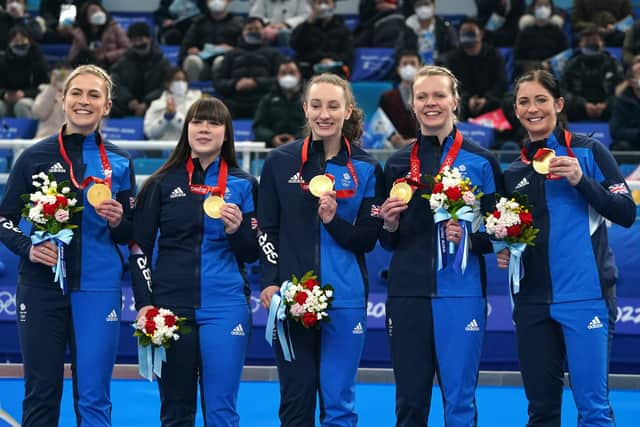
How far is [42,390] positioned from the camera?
5.07m

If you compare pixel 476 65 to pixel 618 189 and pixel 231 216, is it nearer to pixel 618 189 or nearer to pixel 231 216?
pixel 618 189

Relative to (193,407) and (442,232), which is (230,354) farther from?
(442,232)

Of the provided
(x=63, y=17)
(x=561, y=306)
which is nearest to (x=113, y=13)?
(x=63, y=17)

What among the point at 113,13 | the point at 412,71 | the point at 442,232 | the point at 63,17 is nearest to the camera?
the point at 442,232

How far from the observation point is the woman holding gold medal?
4.94 metres

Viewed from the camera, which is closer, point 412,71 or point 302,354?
point 302,354

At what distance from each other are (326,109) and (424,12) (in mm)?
7632

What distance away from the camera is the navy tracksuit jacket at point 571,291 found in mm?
4992

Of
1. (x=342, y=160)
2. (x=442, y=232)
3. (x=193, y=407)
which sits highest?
(x=342, y=160)

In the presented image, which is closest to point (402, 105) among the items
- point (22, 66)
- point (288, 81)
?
point (288, 81)

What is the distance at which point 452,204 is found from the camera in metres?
4.87

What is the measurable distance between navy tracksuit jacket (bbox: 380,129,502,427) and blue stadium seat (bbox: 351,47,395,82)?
24.1 feet

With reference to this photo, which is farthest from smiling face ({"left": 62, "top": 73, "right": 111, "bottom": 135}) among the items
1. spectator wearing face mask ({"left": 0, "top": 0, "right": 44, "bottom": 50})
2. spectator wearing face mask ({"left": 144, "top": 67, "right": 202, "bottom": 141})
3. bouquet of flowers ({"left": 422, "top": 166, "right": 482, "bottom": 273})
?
spectator wearing face mask ({"left": 0, "top": 0, "right": 44, "bottom": 50})

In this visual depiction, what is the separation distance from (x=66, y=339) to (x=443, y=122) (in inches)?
81.5
